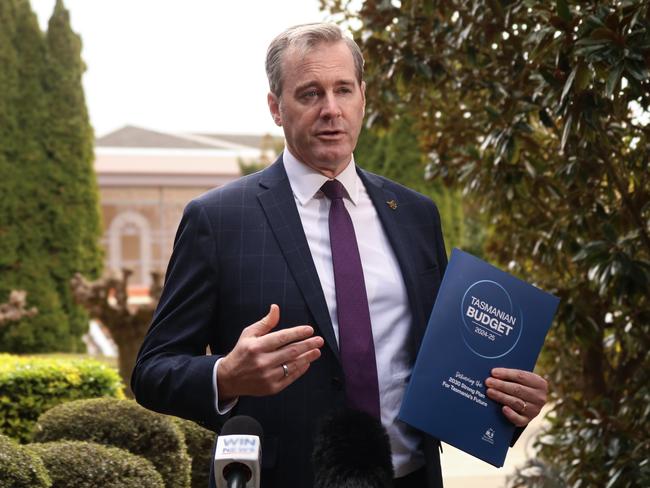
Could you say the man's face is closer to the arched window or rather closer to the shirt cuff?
the shirt cuff

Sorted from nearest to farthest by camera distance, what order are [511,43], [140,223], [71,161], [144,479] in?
[144,479] → [511,43] → [71,161] → [140,223]

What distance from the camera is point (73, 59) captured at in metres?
15.4

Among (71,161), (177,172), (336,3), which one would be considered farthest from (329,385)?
(177,172)

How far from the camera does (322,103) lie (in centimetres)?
248

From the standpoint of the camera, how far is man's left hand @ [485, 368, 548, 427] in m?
2.43

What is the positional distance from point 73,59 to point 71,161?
151cm

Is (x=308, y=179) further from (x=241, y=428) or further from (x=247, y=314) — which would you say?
(x=241, y=428)

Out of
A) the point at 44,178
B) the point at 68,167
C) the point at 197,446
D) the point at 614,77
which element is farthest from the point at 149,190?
the point at 614,77

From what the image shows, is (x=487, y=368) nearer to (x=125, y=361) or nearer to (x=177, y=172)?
(x=125, y=361)

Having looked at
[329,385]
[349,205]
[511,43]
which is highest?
[511,43]

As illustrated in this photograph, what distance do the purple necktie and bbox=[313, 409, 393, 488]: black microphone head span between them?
20 centimetres

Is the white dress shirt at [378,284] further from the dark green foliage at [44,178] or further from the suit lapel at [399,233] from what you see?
the dark green foliage at [44,178]

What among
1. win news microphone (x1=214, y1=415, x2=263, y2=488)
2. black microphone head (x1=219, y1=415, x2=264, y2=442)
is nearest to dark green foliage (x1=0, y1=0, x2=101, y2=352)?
black microphone head (x1=219, y1=415, x2=264, y2=442)

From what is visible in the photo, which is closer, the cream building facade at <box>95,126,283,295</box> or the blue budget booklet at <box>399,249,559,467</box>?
the blue budget booklet at <box>399,249,559,467</box>
